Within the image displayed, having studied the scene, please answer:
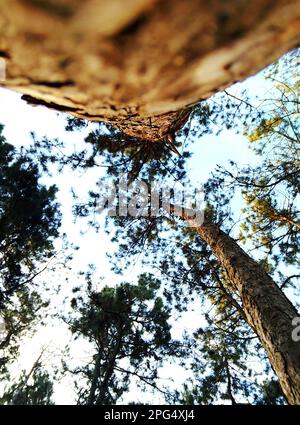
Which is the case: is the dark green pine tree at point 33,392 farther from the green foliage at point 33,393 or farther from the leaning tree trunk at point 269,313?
the leaning tree trunk at point 269,313

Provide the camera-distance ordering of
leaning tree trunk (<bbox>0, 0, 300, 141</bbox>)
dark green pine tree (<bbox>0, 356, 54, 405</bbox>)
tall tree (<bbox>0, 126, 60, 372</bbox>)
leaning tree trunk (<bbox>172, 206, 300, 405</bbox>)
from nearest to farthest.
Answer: leaning tree trunk (<bbox>0, 0, 300, 141</bbox>)
leaning tree trunk (<bbox>172, 206, 300, 405</bbox>)
tall tree (<bbox>0, 126, 60, 372</bbox>)
dark green pine tree (<bbox>0, 356, 54, 405</bbox>)

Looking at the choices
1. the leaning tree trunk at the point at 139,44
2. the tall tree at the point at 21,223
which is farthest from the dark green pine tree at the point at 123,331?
the leaning tree trunk at the point at 139,44

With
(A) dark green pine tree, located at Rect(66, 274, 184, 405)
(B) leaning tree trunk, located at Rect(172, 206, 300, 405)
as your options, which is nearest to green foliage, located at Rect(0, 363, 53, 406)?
(A) dark green pine tree, located at Rect(66, 274, 184, 405)

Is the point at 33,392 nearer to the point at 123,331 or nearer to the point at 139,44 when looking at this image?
the point at 123,331

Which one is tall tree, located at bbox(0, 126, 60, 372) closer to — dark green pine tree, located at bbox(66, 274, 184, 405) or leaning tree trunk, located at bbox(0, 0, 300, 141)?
dark green pine tree, located at bbox(66, 274, 184, 405)

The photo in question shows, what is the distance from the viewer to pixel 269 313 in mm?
2084

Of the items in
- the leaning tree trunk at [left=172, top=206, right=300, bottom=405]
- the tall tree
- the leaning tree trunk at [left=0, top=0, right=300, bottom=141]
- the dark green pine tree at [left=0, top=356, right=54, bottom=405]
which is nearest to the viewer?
the leaning tree trunk at [left=0, top=0, right=300, bottom=141]

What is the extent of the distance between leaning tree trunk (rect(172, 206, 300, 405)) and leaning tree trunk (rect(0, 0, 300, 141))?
6.21 feet

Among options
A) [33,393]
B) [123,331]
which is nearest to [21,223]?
[123,331]

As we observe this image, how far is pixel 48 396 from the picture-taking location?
17.9m

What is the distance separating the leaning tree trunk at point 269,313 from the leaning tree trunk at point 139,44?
1891 mm

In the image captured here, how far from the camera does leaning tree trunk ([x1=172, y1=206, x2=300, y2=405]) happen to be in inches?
65.8

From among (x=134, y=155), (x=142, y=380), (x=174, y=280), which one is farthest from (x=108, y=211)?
(x=142, y=380)
